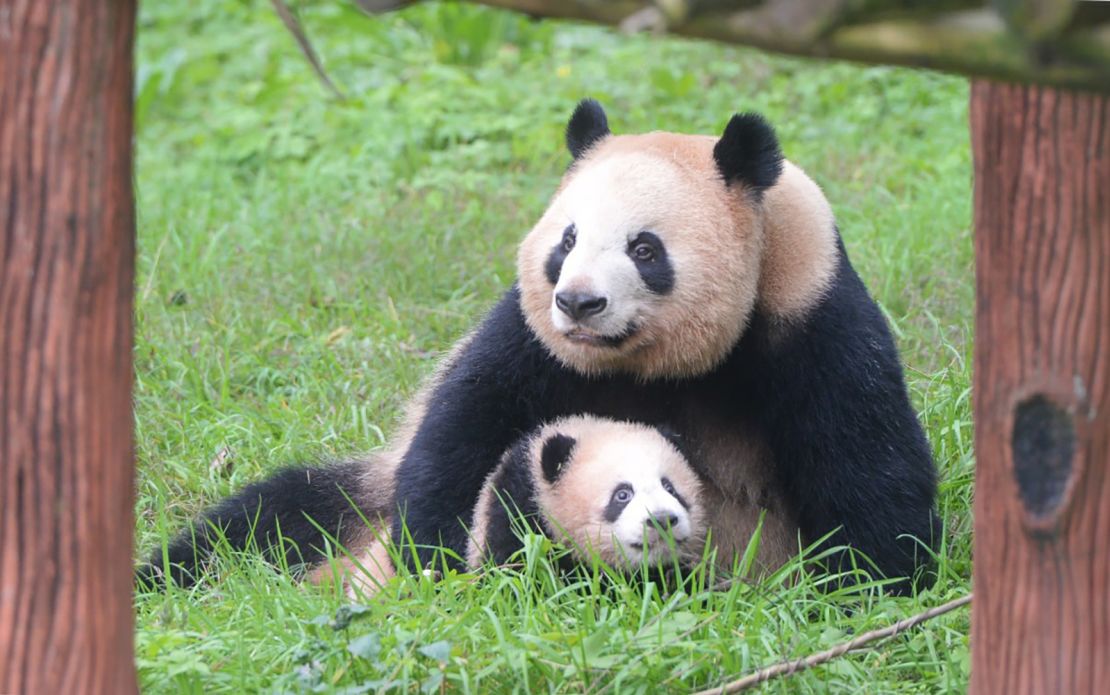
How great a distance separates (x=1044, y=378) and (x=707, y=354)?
1889mm

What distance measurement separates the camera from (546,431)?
4.39 metres

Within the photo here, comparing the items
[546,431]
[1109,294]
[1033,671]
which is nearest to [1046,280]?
[1109,294]

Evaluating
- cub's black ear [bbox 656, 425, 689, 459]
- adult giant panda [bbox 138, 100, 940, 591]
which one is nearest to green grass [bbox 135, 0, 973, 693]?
adult giant panda [bbox 138, 100, 940, 591]

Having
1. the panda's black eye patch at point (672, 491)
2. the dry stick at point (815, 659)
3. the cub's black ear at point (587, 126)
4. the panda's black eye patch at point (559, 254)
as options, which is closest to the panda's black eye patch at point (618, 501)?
the panda's black eye patch at point (672, 491)

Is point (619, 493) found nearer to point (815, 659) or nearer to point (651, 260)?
point (651, 260)

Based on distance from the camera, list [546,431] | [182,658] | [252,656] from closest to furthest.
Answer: [182,658], [252,656], [546,431]

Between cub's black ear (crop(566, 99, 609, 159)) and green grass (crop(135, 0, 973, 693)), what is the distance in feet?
4.44

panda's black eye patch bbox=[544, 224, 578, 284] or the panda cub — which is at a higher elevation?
panda's black eye patch bbox=[544, 224, 578, 284]

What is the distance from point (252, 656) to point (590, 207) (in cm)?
157

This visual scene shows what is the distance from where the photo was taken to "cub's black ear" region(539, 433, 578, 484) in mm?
4199

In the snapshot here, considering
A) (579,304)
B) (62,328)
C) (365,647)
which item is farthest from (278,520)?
(62,328)

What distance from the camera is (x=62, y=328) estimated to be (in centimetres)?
226

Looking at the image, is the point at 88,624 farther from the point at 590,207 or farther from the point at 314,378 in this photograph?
the point at 314,378

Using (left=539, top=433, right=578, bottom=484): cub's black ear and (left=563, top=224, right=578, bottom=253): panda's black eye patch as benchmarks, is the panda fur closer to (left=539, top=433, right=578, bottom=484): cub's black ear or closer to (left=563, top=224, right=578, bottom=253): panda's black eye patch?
(left=539, top=433, right=578, bottom=484): cub's black ear
